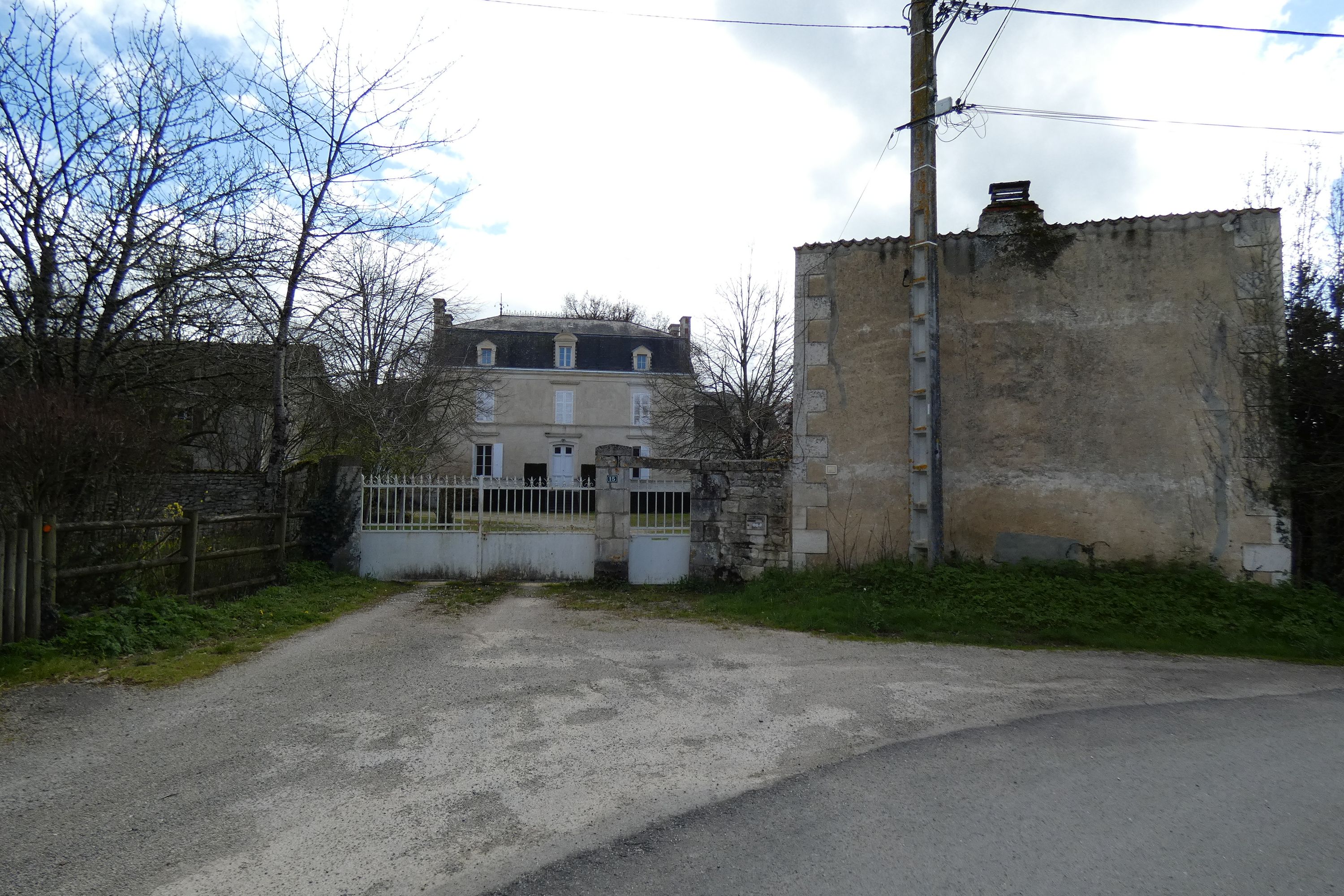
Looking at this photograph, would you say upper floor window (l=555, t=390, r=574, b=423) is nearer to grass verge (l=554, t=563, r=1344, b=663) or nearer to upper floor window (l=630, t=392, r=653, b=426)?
upper floor window (l=630, t=392, r=653, b=426)

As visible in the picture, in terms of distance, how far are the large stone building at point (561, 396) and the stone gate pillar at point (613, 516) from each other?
22206 mm

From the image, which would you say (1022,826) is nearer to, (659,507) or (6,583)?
(6,583)

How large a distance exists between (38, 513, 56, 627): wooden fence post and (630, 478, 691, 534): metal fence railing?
643cm

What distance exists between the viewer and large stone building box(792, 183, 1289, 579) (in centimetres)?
865

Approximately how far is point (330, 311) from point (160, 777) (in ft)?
27.5

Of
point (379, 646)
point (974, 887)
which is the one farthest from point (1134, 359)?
point (379, 646)

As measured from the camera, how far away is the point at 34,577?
5969 mm

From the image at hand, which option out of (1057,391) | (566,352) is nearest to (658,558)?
(1057,391)

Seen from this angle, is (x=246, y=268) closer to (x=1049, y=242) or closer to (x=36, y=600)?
(x=36, y=600)

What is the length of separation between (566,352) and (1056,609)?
28.9 m

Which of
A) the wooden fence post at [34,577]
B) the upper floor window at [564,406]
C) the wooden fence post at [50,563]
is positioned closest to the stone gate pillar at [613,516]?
the wooden fence post at [50,563]

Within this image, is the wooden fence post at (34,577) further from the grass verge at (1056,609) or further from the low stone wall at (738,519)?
the low stone wall at (738,519)

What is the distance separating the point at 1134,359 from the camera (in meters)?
9.01

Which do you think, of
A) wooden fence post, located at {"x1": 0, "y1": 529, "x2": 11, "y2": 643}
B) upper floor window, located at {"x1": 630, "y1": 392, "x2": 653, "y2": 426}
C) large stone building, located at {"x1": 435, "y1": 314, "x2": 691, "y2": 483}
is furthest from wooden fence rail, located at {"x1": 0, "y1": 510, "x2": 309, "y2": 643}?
upper floor window, located at {"x1": 630, "y1": 392, "x2": 653, "y2": 426}
